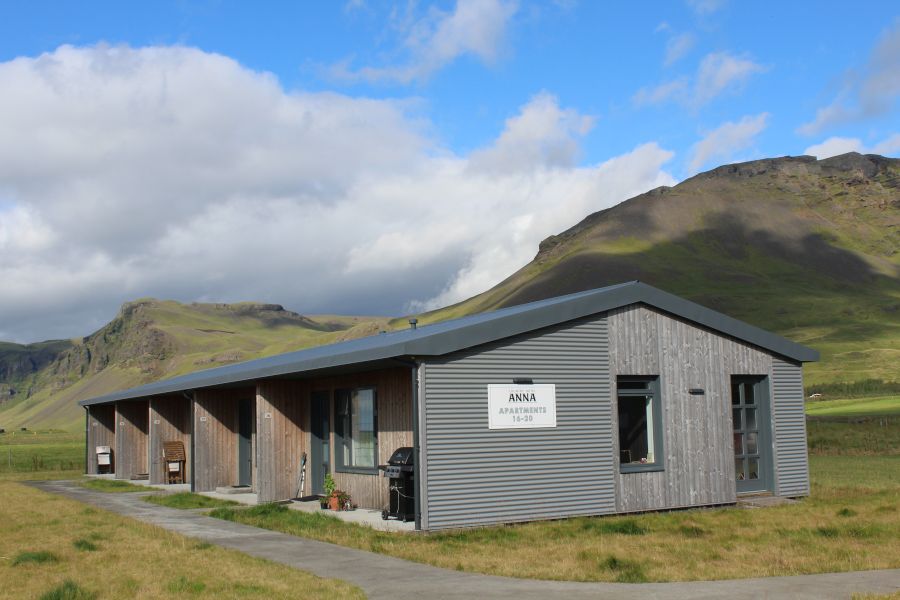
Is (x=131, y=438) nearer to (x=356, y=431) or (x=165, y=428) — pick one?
(x=165, y=428)

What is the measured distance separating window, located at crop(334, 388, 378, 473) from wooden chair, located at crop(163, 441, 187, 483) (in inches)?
401

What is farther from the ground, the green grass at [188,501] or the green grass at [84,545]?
the green grass at [84,545]

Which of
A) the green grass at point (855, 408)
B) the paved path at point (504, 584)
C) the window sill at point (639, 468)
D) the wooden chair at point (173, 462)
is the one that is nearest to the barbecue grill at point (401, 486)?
the paved path at point (504, 584)

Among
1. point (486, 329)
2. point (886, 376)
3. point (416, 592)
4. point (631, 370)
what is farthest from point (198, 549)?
point (886, 376)

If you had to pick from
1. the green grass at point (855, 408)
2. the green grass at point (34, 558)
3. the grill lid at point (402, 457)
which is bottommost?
the green grass at point (855, 408)

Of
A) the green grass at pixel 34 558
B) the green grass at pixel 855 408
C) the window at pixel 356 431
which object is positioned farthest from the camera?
the green grass at pixel 855 408

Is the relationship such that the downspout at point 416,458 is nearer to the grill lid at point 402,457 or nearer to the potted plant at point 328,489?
the grill lid at point 402,457

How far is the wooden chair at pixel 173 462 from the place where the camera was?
26.7m

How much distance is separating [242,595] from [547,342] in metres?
7.47

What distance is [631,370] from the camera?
52.4 feet

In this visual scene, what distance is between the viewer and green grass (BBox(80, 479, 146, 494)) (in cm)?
2494

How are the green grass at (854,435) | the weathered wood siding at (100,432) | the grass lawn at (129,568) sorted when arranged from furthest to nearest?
the weathered wood siding at (100,432) < the green grass at (854,435) < the grass lawn at (129,568)

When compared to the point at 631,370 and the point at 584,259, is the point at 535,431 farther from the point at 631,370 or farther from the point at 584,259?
the point at 584,259

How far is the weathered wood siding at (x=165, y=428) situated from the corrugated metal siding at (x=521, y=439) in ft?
51.7
